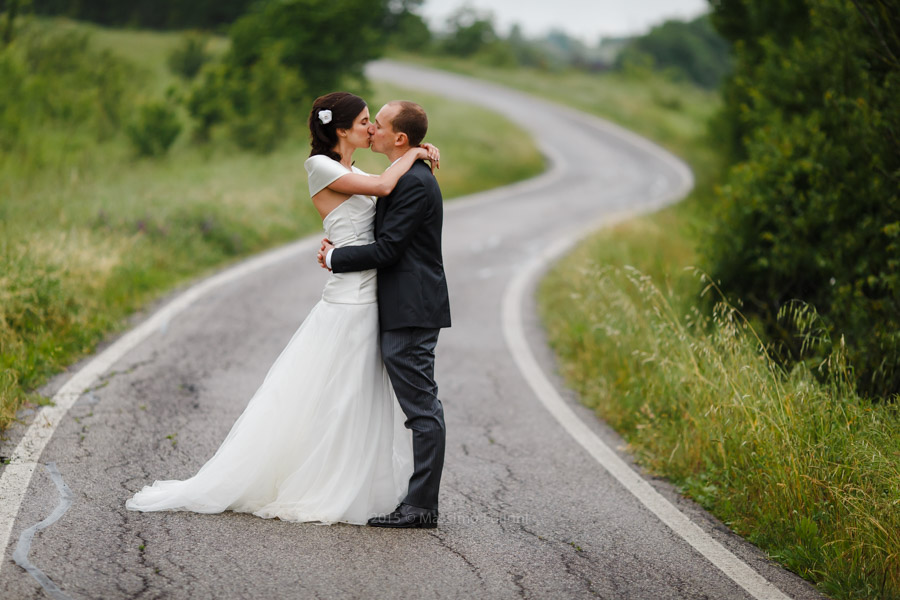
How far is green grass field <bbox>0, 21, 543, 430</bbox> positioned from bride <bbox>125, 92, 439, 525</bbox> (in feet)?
6.09

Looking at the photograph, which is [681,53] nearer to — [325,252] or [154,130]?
[154,130]

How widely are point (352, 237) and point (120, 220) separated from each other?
25.2 ft

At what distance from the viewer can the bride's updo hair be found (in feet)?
14.4

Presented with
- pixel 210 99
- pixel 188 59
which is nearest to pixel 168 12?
pixel 188 59

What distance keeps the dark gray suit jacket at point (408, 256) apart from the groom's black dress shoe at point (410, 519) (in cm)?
95

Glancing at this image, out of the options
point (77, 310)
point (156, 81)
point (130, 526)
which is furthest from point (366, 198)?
point (156, 81)

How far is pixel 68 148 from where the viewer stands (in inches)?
683

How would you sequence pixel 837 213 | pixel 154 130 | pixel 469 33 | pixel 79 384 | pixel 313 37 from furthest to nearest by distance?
pixel 469 33, pixel 313 37, pixel 154 130, pixel 837 213, pixel 79 384

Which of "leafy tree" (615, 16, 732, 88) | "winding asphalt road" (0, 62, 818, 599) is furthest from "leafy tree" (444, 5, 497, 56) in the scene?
"winding asphalt road" (0, 62, 818, 599)

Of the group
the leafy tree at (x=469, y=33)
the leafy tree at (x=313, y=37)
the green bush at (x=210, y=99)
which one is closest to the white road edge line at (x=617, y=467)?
the green bush at (x=210, y=99)

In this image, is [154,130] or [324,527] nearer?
[324,527]

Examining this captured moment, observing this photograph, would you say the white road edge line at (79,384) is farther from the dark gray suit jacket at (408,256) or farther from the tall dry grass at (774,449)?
the tall dry grass at (774,449)

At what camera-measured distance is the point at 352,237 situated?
4.52 metres

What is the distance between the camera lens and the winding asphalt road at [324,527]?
3.78 metres
